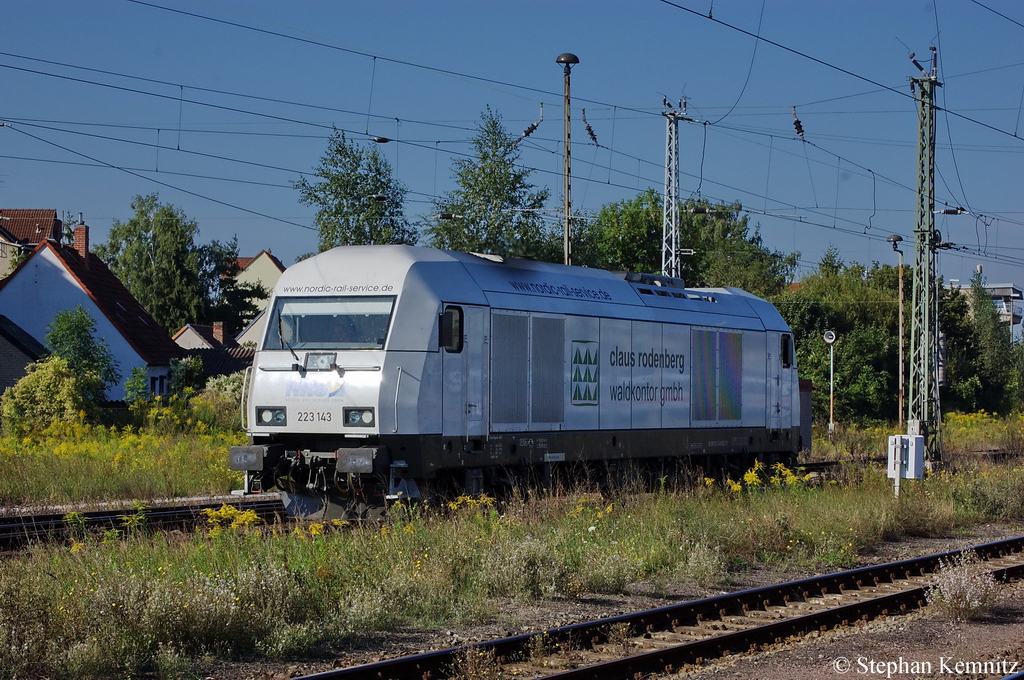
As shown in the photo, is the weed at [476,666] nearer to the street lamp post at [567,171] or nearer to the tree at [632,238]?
the street lamp post at [567,171]

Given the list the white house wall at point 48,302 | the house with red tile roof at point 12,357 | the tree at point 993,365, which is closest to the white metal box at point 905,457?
the house with red tile roof at point 12,357

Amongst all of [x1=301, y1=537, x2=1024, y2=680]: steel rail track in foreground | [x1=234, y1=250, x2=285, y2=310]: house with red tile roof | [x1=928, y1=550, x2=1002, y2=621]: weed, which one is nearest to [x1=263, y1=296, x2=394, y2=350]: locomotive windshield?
[x1=301, y1=537, x2=1024, y2=680]: steel rail track in foreground

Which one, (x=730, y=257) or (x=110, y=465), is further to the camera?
(x=730, y=257)

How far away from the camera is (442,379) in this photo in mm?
13828

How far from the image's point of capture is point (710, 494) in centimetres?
1730

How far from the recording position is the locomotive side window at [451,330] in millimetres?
13836

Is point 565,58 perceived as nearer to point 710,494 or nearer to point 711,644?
point 710,494

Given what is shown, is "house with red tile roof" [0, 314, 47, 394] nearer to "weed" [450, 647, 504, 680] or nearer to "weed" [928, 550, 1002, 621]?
"weed" [450, 647, 504, 680]

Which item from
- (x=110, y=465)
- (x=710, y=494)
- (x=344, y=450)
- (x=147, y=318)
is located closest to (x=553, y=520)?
(x=344, y=450)

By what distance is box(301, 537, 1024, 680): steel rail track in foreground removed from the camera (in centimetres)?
778

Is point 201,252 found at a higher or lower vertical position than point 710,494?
higher

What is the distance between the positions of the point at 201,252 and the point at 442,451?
7205cm

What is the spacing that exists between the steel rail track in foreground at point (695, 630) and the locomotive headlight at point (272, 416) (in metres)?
6.27

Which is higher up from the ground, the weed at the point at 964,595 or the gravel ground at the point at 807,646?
the weed at the point at 964,595
